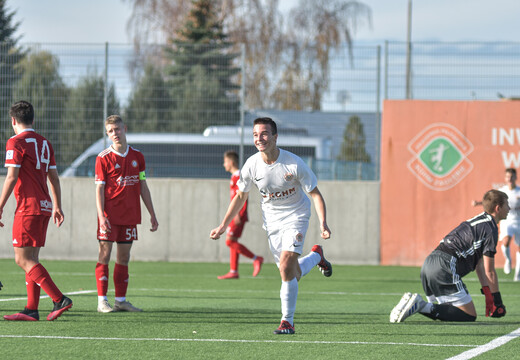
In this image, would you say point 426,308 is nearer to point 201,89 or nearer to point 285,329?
point 285,329

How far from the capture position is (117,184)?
30.1 feet

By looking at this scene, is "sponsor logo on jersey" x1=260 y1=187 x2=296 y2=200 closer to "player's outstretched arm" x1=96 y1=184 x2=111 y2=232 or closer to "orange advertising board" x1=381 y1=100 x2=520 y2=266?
"player's outstretched arm" x1=96 y1=184 x2=111 y2=232

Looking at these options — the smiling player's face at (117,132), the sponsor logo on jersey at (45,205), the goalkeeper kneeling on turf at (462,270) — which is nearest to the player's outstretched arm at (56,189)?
the sponsor logo on jersey at (45,205)

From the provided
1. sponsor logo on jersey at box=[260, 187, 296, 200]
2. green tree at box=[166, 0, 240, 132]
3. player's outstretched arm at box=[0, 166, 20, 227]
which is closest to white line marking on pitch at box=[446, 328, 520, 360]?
sponsor logo on jersey at box=[260, 187, 296, 200]

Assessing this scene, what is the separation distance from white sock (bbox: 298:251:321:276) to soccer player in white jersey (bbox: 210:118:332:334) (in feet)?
0.42

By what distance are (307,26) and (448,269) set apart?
33.6 m

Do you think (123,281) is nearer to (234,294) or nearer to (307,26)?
(234,294)

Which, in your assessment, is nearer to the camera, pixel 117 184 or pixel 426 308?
pixel 426 308

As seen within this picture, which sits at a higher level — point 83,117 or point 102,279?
point 83,117

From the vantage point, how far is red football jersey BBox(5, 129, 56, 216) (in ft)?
26.2

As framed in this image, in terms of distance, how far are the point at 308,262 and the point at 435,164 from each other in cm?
965

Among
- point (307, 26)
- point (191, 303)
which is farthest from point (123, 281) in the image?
point (307, 26)

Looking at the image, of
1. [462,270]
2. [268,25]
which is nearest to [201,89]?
[462,270]

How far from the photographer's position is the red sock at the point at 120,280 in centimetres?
924
